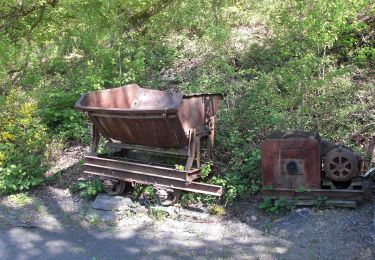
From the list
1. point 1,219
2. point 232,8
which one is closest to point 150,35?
point 232,8

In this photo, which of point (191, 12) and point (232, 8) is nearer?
point (232, 8)

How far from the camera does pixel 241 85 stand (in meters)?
9.64

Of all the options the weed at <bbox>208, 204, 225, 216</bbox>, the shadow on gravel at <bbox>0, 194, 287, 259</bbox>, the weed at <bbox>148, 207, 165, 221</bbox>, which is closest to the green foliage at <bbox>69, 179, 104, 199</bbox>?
the shadow on gravel at <bbox>0, 194, 287, 259</bbox>

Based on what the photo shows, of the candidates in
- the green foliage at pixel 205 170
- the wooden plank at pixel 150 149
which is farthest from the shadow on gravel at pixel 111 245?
the wooden plank at pixel 150 149

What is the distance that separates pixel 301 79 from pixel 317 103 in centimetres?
74

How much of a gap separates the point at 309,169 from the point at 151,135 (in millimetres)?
2532

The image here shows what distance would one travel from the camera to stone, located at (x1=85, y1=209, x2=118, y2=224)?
22.7 feet

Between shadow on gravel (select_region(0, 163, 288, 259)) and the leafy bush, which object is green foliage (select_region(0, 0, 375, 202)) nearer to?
the leafy bush

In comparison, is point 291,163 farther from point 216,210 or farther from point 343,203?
point 216,210

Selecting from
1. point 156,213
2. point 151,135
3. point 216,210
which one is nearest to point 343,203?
point 216,210

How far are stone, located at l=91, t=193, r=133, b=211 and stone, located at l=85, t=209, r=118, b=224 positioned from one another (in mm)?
A: 78

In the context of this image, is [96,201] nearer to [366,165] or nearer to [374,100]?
[366,165]

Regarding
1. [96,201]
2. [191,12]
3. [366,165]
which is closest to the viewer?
[366,165]

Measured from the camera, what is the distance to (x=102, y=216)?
706 cm
